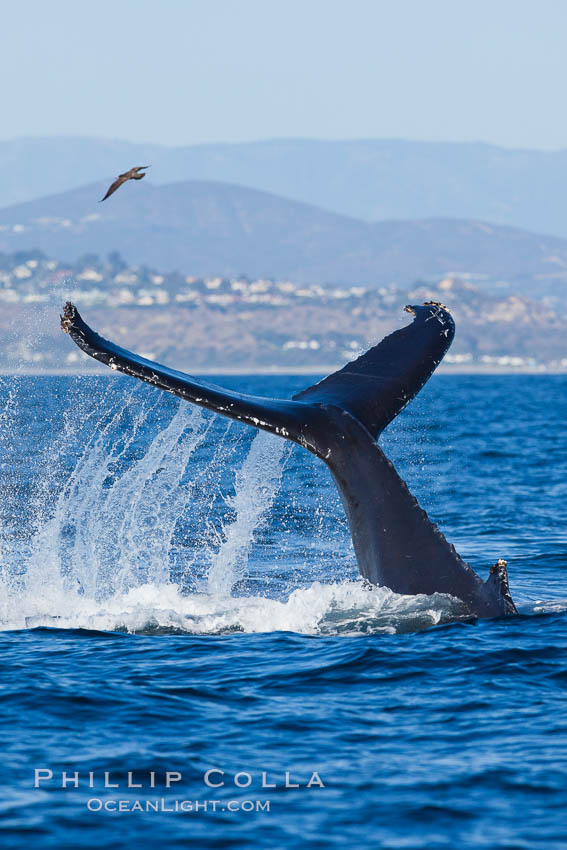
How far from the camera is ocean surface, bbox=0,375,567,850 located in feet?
26.0

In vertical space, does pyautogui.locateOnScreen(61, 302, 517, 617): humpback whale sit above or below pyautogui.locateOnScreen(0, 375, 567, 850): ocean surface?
above

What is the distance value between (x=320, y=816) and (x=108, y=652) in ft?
13.4

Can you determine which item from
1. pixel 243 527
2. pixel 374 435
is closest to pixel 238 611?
pixel 374 435

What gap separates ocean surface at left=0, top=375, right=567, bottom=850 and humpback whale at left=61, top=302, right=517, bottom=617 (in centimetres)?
43

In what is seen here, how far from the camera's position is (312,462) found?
32312mm

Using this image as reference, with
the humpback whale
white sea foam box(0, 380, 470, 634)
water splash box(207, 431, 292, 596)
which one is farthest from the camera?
water splash box(207, 431, 292, 596)

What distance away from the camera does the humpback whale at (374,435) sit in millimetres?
10773

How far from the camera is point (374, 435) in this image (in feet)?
37.2

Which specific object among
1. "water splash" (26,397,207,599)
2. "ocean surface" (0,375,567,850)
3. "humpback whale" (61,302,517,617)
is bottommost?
"ocean surface" (0,375,567,850)

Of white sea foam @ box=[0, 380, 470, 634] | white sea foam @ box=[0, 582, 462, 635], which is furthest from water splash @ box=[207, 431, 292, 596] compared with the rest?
white sea foam @ box=[0, 582, 462, 635]

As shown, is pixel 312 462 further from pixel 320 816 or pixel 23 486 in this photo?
pixel 320 816

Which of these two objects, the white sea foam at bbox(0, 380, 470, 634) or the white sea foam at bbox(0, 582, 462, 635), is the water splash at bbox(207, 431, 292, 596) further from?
the white sea foam at bbox(0, 582, 462, 635)

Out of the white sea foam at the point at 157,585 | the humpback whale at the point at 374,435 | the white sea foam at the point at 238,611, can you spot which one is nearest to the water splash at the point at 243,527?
the white sea foam at the point at 157,585

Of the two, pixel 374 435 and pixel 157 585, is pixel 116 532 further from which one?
pixel 374 435
